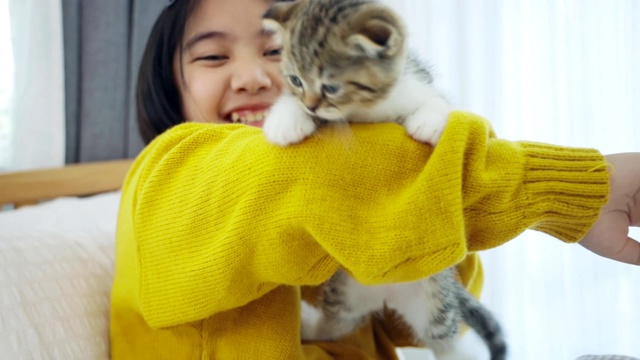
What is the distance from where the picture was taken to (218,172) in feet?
2.24

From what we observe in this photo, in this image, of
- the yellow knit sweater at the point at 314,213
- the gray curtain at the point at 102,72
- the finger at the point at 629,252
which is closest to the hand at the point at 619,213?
the finger at the point at 629,252

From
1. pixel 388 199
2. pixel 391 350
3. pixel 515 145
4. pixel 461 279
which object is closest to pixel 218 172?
pixel 388 199

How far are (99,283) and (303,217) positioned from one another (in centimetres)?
57

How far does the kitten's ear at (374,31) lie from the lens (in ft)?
2.22

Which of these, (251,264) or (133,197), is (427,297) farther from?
(133,197)

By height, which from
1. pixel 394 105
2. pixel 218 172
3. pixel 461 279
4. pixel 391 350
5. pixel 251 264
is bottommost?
pixel 391 350

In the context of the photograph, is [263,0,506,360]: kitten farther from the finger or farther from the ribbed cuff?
the finger

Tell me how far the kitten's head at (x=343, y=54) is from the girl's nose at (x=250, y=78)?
16.1 inches

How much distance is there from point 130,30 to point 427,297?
1717 millimetres

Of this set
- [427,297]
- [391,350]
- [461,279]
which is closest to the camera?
[427,297]

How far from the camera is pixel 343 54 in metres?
0.71

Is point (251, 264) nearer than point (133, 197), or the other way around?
point (251, 264)

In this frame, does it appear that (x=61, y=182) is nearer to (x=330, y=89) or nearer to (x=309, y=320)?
(x=309, y=320)

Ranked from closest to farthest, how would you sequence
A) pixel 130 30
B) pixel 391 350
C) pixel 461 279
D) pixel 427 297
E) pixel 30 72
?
pixel 427 297
pixel 391 350
pixel 461 279
pixel 30 72
pixel 130 30
